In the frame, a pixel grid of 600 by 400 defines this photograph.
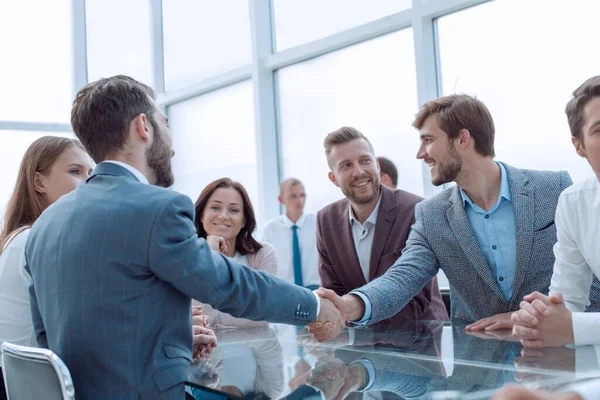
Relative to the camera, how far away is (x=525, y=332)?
1.77 metres

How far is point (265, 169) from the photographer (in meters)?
6.25

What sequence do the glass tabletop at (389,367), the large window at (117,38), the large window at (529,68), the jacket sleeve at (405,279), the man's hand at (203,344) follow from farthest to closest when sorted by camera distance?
1. the large window at (117,38)
2. the large window at (529,68)
3. the jacket sleeve at (405,279)
4. the man's hand at (203,344)
5. the glass tabletop at (389,367)

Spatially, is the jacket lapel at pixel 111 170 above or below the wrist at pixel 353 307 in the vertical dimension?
above

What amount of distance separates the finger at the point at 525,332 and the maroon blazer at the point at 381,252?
3.43 ft

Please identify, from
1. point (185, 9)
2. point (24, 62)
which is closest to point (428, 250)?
point (185, 9)

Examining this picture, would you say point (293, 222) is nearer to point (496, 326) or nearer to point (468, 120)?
point (468, 120)

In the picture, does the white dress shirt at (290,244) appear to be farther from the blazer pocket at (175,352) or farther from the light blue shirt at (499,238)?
the blazer pocket at (175,352)

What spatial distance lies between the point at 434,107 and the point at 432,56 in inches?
83.2

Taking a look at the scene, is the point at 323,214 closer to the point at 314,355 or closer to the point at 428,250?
the point at 428,250

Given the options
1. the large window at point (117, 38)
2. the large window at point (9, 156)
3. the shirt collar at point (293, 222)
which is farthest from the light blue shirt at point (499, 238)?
the large window at point (117, 38)

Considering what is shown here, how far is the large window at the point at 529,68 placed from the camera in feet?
13.2

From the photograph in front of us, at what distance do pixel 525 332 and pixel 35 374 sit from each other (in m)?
1.31

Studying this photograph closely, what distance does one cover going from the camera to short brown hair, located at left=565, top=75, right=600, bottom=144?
2.05 meters

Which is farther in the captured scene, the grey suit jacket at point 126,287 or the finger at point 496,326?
the finger at point 496,326
